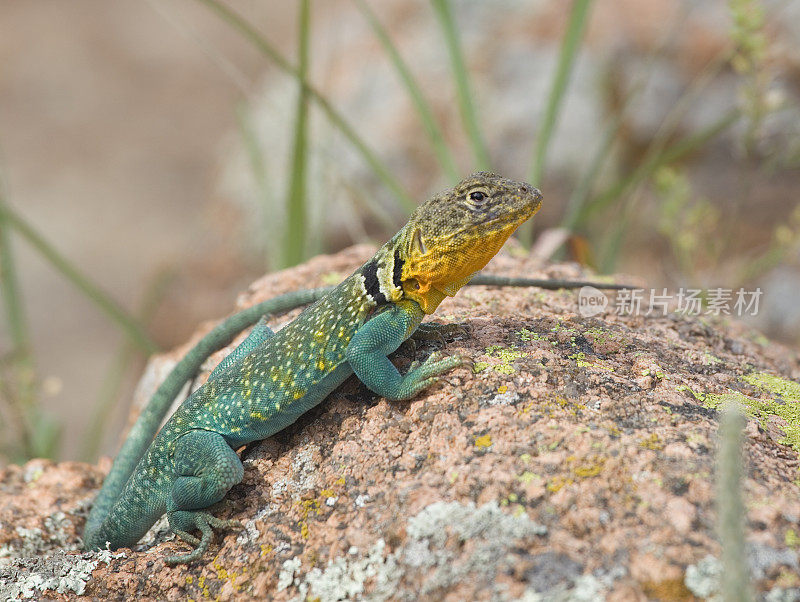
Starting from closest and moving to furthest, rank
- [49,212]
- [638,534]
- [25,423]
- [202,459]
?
[638,534] → [202,459] → [25,423] → [49,212]

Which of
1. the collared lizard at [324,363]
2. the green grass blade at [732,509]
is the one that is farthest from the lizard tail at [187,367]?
the green grass blade at [732,509]

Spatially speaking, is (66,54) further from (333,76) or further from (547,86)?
(547,86)

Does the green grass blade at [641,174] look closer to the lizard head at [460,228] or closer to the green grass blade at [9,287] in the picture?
the lizard head at [460,228]

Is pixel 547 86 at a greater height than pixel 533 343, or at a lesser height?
greater

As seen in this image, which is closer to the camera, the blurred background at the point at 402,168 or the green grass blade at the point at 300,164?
the green grass blade at the point at 300,164

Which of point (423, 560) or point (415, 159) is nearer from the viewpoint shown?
point (423, 560)

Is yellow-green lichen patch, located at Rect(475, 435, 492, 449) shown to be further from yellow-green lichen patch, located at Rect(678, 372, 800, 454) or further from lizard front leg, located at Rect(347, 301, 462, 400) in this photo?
yellow-green lichen patch, located at Rect(678, 372, 800, 454)

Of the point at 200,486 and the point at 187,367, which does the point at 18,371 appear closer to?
the point at 187,367

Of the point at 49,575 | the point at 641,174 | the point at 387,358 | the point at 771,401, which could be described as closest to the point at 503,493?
the point at 387,358

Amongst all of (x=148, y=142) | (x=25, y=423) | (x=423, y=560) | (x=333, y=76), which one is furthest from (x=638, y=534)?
(x=148, y=142)
